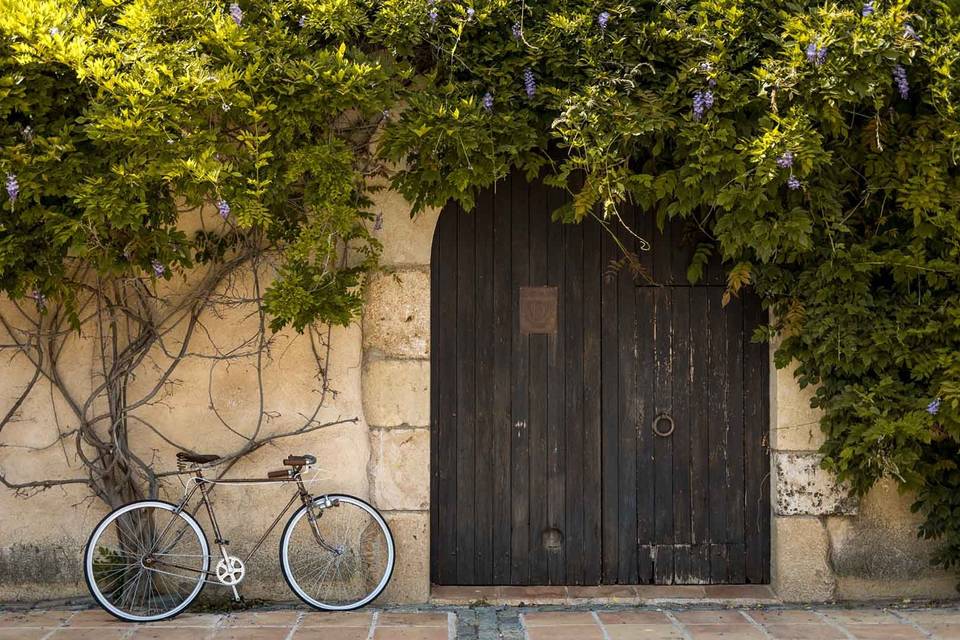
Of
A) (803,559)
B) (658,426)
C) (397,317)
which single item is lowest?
(803,559)

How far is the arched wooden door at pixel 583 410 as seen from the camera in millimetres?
5699

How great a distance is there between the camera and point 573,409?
5.72 m

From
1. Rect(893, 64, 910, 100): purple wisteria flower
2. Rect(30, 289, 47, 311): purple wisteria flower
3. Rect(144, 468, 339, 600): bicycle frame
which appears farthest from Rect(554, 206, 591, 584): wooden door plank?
Rect(30, 289, 47, 311): purple wisteria flower

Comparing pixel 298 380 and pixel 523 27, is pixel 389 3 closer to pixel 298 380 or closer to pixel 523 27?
pixel 523 27

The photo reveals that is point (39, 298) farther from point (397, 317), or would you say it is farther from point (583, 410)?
point (583, 410)

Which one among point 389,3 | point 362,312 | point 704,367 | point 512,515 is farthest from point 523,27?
point 512,515

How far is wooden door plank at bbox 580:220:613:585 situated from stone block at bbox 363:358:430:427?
2.81 ft

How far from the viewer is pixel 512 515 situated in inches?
225

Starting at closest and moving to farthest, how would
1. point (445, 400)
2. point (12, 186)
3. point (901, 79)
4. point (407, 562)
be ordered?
point (12, 186) → point (901, 79) → point (407, 562) → point (445, 400)

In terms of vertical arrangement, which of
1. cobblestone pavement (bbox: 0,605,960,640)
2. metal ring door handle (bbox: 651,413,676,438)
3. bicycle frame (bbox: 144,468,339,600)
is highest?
metal ring door handle (bbox: 651,413,676,438)

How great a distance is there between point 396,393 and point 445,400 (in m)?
0.33

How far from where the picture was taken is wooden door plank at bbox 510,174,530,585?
18.7ft

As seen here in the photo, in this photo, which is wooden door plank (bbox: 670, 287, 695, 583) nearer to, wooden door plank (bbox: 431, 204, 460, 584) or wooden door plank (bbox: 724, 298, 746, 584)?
wooden door plank (bbox: 724, 298, 746, 584)

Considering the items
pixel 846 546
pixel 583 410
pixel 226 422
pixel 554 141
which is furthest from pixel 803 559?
pixel 226 422
